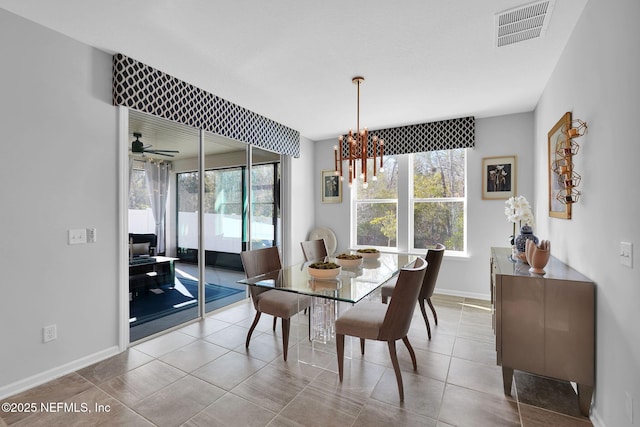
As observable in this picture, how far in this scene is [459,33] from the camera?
2.22m

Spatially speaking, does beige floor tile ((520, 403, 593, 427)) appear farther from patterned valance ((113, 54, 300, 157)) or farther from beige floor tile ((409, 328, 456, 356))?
patterned valance ((113, 54, 300, 157))

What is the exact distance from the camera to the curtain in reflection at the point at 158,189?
10.2 ft

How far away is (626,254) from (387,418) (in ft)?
5.03

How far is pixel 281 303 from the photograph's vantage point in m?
2.56

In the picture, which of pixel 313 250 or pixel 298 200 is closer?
pixel 313 250

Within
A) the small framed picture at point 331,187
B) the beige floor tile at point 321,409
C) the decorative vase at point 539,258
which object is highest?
the small framed picture at point 331,187

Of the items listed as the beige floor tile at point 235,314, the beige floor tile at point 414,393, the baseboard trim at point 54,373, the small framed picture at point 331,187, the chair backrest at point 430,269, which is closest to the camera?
the beige floor tile at point 414,393

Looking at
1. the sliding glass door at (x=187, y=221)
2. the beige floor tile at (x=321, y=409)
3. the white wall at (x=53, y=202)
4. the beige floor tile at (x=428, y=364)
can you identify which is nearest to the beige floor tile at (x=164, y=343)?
the sliding glass door at (x=187, y=221)

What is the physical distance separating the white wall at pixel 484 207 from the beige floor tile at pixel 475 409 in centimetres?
245

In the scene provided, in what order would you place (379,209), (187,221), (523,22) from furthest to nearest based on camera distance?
(379,209), (187,221), (523,22)

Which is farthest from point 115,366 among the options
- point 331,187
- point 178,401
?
point 331,187

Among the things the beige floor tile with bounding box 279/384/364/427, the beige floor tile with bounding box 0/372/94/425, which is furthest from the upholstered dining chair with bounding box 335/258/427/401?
the beige floor tile with bounding box 0/372/94/425

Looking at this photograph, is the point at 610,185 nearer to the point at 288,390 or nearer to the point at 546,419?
the point at 546,419

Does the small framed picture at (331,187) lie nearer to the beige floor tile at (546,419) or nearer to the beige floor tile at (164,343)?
the beige floor tile at (164,343)
